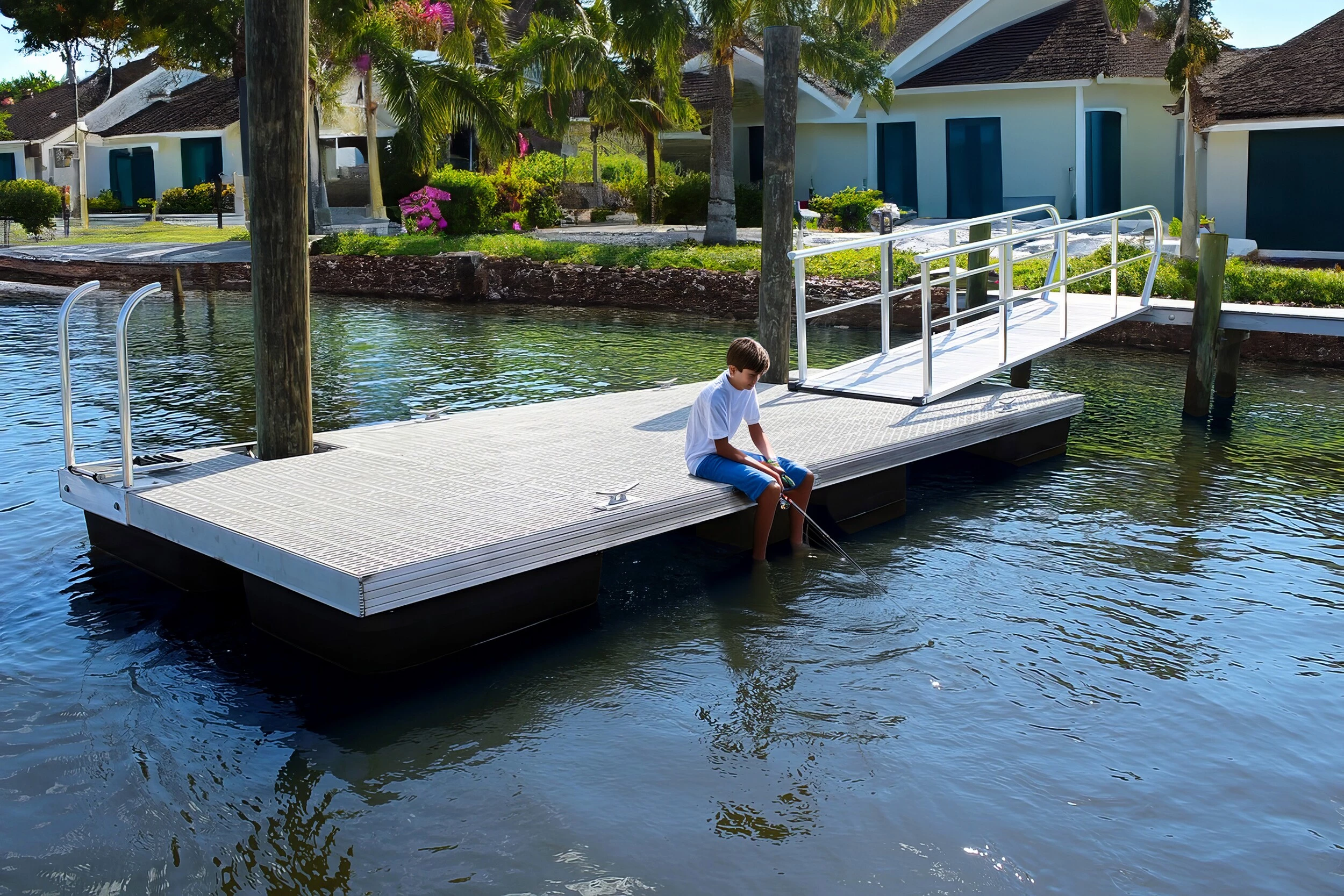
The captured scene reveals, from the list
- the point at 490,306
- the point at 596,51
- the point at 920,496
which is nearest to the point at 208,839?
the point at 920,496

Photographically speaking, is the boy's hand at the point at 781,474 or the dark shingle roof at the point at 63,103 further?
the dark shingle roof at the point at 63,103

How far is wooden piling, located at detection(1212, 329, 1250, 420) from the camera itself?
14219mm

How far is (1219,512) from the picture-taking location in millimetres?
10344

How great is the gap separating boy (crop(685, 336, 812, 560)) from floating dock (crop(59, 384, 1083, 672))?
0.14 m

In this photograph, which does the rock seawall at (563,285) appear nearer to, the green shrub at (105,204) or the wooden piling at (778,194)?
the wooden piling at (778,194)

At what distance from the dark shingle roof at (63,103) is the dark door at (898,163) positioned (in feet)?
104

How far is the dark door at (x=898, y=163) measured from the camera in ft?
102

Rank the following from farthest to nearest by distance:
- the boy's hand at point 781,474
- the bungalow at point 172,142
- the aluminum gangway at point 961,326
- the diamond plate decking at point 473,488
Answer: the bungalow at point 172,142 → the aluminum gangway at point 961,326 → the boy's hand at point 781,474 → the diamond plate decking at point 473,488

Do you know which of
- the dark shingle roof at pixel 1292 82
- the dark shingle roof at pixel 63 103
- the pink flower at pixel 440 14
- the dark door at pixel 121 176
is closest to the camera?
the dark shingle roof at pixel 1292 82

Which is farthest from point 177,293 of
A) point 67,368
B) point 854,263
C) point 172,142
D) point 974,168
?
point 172,142

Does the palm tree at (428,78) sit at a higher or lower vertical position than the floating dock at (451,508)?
higher

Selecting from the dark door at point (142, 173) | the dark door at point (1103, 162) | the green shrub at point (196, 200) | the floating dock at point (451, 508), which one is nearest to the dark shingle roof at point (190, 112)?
the dark door at point (142, 173)

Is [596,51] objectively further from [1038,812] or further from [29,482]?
[1038,812]

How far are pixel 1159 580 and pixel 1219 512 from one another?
202 centimetres
